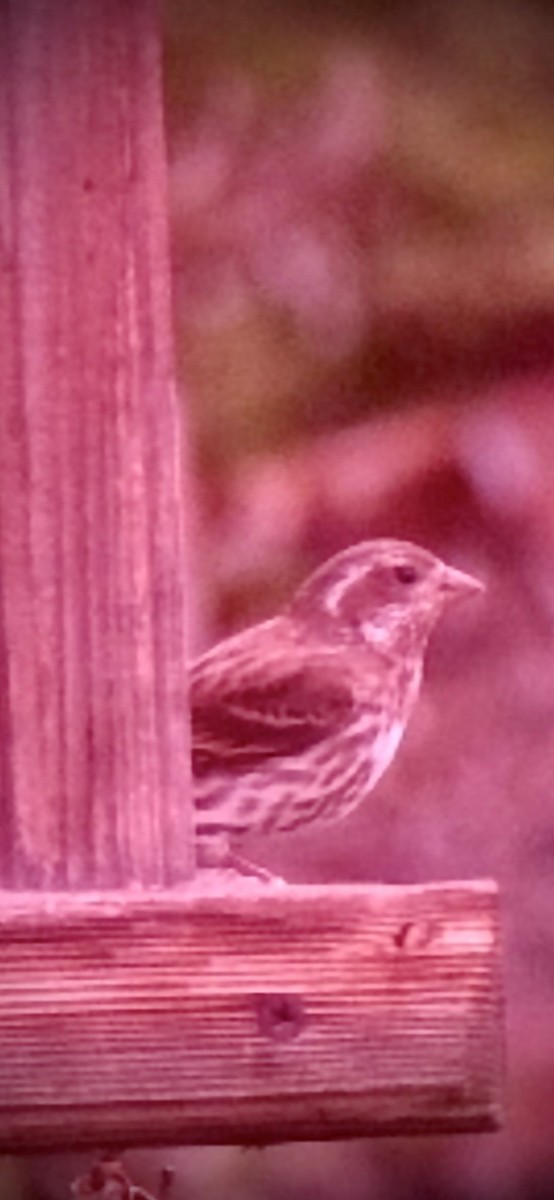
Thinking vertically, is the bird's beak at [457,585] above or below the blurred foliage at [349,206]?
below

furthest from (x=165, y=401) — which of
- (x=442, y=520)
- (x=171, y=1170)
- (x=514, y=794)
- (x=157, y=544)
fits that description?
(x=171, y=1170)

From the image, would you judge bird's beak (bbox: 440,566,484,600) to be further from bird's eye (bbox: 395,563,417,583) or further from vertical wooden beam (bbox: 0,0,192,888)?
vertical wooden beam (bbox: 0,0,192,888)

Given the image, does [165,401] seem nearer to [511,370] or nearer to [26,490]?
[26,490]

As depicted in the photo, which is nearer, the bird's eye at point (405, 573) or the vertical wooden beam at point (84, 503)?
the vertical wooden beam at point (84, 503)

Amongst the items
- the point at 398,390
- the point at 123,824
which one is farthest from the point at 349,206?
the point at 123,824

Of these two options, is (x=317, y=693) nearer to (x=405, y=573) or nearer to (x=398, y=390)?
(x=405, y=573)

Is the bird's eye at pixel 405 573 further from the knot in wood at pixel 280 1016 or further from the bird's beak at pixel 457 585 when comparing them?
the knot in wood at pixel 280 1016

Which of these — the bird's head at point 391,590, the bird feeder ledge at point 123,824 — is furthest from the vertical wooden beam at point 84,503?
the bird's head at point 391,590

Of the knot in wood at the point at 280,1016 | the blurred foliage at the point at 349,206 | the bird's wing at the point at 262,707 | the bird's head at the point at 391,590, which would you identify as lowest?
the knot in wood at the point at 280,1016
